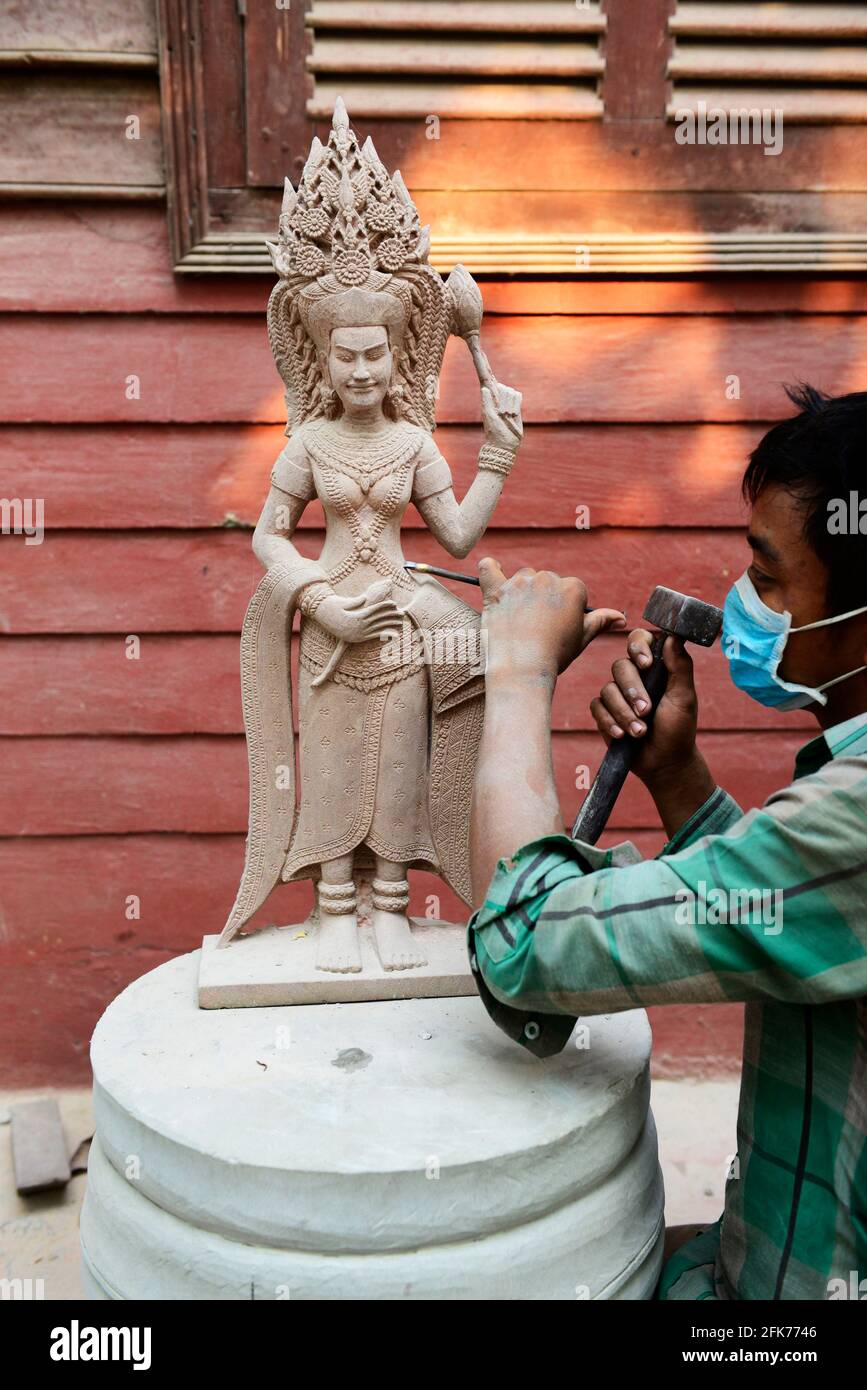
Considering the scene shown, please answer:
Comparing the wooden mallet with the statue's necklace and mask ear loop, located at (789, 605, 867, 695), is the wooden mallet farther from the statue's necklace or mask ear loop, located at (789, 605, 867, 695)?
the statue's necklace

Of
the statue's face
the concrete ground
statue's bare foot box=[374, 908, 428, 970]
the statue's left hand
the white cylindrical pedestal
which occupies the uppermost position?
the statue's face

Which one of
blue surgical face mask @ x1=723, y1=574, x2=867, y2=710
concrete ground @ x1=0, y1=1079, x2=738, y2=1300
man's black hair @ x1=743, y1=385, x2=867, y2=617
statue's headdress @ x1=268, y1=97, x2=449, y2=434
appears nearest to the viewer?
man's black hair @ x1=743, y1=385, x2=867, y2=617

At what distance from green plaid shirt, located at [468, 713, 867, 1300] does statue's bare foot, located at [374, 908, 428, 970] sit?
1.29ft

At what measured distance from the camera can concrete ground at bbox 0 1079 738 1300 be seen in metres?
2.61

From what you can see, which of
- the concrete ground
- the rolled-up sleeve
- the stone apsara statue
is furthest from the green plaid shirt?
the concrete ground

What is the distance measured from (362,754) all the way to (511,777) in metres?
0.53

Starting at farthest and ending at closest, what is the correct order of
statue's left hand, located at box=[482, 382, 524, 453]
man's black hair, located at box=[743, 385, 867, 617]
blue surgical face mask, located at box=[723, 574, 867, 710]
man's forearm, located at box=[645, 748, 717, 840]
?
statue's left hand, located at box=[482, 382, 524, 453] → man's forearm, located at box=[645, 748, 717, 840] → blue surgical face mask, located at box=[723, 574, 867, 710] → man's black hair, located at box=[743, 385, 867, 617]

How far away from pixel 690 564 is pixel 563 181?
44.6 inches

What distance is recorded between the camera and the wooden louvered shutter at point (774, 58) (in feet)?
9.71

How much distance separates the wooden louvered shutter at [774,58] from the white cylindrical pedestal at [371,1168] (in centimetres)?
262

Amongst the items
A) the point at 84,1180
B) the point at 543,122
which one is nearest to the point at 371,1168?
the point at 84,1180

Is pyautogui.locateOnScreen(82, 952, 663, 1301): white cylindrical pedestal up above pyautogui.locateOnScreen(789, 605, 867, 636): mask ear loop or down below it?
below

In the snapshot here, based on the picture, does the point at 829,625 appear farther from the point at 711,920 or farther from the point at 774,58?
the point at 774,58
